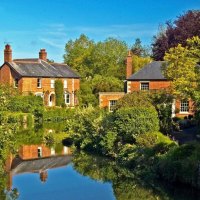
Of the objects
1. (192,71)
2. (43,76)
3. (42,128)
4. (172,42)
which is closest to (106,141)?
(192,71)

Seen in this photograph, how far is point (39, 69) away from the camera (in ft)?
224

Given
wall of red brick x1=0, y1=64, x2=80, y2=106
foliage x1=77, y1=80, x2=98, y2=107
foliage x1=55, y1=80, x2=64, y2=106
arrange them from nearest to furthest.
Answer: wall of red brick x1=0, y1=64, x2=80, y2=106 < foliage x1=77, y1=80, x2=98, y2=107 < foliage x1=55, y1=80, x2=64, y2=106

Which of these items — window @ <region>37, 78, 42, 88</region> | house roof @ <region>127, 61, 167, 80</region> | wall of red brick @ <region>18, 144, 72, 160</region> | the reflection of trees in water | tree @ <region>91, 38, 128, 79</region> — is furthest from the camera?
tree @ <region>91, 38, 128, 79</region>

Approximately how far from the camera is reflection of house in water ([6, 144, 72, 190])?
95.1 ft

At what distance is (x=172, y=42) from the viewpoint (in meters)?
54.8

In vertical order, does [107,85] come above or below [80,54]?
below

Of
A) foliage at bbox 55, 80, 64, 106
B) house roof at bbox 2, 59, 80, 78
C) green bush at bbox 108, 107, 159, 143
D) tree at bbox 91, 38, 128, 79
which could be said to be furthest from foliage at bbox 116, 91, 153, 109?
tree at bbox 91, 38, 128, 79

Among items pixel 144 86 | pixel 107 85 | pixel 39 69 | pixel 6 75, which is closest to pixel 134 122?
pixel 144 86

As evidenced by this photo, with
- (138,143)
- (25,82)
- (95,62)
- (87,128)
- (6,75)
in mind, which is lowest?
(138,143)

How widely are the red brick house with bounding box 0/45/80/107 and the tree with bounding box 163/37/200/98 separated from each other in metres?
32.9

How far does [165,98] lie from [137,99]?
4102 mm

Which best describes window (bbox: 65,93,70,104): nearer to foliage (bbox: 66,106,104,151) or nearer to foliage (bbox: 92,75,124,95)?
foliage (bbox: 92,75,124,95)

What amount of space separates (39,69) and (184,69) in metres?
39.3

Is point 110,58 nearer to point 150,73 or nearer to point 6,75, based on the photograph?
point 6,75
